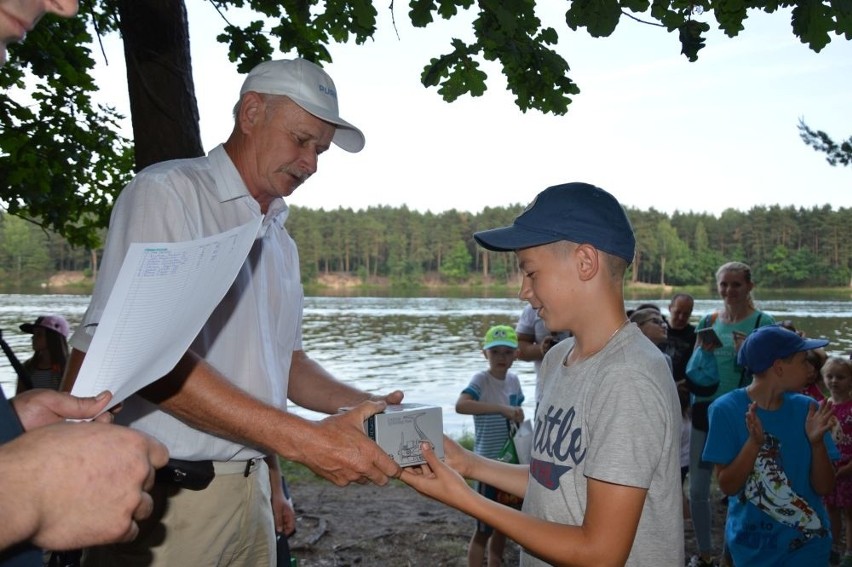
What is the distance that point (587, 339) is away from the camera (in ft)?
7.18

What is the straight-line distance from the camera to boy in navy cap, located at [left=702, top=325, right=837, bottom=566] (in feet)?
11.4

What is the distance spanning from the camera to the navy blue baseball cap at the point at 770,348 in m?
3.70

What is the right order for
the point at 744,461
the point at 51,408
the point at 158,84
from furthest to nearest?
the point at 158,84 < the point at 744,461 < the point at 51,408

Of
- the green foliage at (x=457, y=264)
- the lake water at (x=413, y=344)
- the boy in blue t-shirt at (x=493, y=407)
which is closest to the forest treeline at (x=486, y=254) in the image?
the green foliage at (x=457, y=264)

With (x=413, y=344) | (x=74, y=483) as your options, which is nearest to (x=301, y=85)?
(x=74, y=483)

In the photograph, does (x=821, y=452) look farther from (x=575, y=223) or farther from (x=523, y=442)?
(x=575, y=223)

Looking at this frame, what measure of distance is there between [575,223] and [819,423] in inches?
86.7

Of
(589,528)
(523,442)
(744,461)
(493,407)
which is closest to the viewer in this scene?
(589,528)

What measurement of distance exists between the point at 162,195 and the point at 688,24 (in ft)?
9.93

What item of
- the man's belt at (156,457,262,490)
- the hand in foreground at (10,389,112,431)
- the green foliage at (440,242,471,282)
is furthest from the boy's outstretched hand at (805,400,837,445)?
the green foliage at (440,242,471,282)

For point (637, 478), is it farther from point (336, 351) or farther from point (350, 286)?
point (350, 286)

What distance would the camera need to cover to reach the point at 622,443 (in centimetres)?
190

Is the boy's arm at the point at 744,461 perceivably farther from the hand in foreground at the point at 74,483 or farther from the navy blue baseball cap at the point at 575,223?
the hand in foreground at the point at 74,483

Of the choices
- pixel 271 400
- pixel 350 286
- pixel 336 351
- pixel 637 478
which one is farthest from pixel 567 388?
pixel 350 286
